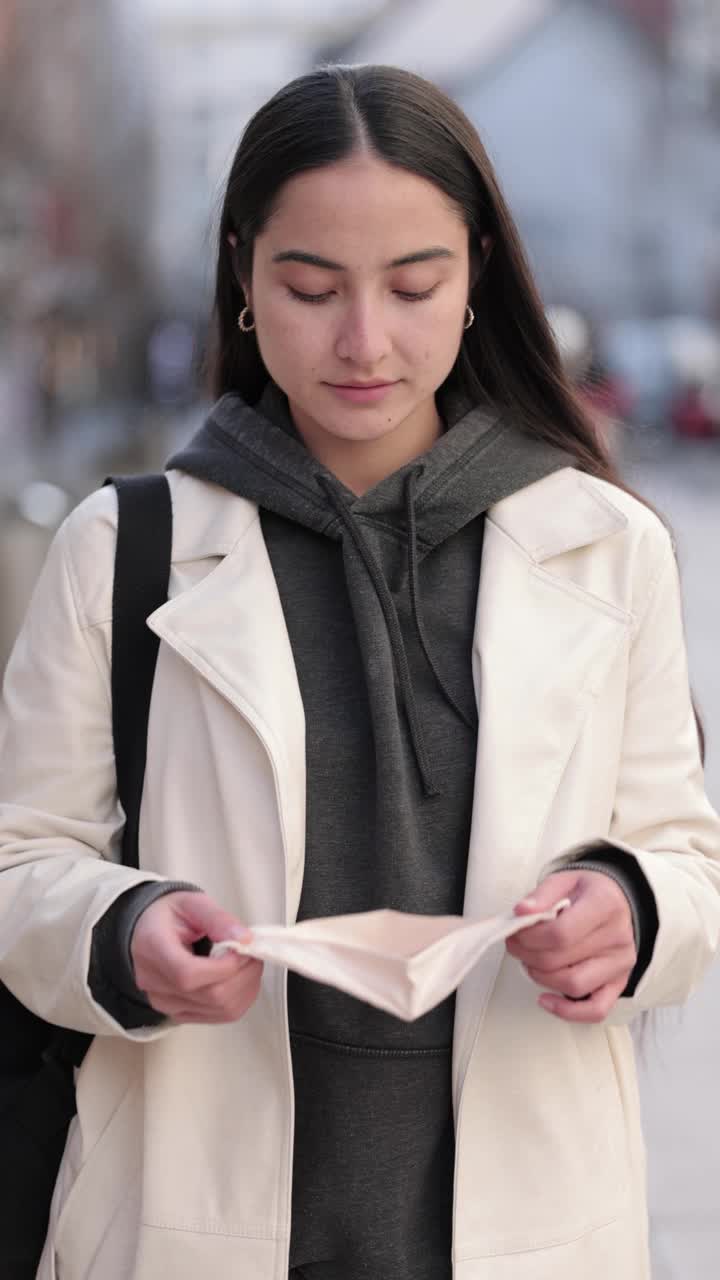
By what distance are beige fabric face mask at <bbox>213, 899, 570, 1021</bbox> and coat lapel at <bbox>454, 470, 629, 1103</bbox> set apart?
19 cm

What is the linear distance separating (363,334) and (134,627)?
43 cm

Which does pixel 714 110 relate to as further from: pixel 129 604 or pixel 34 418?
pixel 129 604

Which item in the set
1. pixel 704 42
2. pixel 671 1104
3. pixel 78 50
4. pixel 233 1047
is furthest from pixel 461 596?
pixel 704 42

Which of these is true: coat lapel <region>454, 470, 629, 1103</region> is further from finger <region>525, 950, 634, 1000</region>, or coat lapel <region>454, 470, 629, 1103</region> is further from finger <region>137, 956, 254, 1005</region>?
finger <region>137, 956, 254, 1005</region>

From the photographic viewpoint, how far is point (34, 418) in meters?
15.1

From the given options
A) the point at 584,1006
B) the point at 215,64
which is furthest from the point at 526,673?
the point at 215,64

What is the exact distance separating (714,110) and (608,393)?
3918cm

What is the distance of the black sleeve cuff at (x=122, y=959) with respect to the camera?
1780mm

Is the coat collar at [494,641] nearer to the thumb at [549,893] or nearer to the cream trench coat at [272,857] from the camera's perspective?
the cream trench coat at [272,857]

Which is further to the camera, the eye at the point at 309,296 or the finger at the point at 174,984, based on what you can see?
the eye at the point at 309,296

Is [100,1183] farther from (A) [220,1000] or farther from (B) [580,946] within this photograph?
(B) [580,946]

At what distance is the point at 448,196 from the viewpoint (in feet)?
6.63

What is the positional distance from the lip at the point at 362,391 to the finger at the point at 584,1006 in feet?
2.37

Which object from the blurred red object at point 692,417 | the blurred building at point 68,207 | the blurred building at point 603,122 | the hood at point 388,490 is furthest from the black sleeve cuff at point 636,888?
the blurred building at point 603,122
